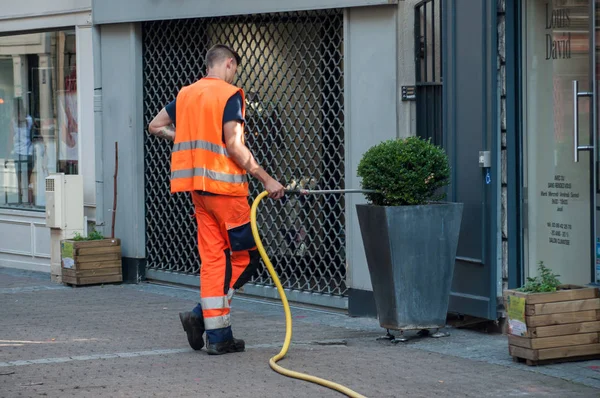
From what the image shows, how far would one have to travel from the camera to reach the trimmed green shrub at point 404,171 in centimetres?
741

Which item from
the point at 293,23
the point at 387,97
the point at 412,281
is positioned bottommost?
the point at 412,281

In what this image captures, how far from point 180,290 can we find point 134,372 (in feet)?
14.6

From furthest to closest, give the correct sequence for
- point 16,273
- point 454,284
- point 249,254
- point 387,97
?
point 16,273 < point 387,97 < point 454,284 < point 249,254

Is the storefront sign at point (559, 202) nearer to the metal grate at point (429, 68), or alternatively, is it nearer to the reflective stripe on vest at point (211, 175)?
the metal grate at point (429, 68)

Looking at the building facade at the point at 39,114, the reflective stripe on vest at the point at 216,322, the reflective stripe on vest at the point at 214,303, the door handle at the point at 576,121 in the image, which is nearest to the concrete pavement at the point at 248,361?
the reflective stripe on vest at the point at 216,322

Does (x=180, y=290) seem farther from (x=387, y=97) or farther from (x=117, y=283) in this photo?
(x=387, y=97)

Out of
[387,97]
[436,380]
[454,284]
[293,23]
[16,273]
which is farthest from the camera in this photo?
[16,273]

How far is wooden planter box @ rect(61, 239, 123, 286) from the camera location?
11297 millimetres

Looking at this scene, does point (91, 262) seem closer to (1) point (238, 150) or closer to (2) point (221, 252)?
(2) point (221, 252)

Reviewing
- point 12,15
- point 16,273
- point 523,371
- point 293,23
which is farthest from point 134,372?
point 12,15

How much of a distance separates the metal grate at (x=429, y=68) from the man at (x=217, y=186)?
2.12 meters

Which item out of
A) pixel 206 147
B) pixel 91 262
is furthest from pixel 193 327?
pixel 91 262

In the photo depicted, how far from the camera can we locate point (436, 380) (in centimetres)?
635

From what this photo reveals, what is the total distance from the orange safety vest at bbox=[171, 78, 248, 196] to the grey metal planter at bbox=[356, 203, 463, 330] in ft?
3.41
